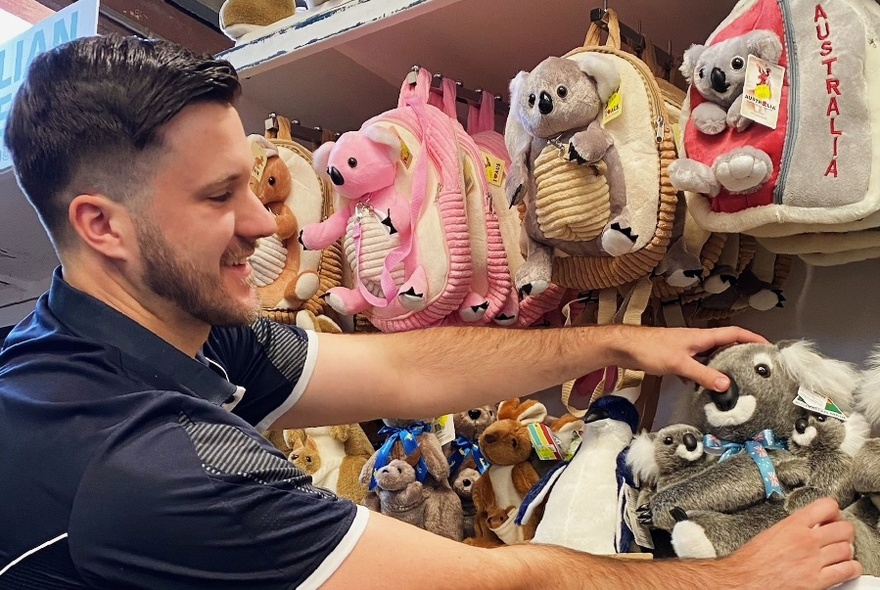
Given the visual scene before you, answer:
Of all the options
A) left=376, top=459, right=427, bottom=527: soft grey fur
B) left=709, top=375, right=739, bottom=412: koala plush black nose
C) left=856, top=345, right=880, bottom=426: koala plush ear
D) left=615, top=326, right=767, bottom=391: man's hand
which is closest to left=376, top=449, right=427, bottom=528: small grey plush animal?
left=376, top=459, right=427, bottom=527: soft grey fur

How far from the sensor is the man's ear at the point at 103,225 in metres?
0.78

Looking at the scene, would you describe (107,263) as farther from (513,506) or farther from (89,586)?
(513,506)

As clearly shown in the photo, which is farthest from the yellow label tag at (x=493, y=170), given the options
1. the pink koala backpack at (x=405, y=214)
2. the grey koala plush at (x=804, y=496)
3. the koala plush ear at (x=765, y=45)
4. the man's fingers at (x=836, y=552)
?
the man's fingers at (x=836, y=552)

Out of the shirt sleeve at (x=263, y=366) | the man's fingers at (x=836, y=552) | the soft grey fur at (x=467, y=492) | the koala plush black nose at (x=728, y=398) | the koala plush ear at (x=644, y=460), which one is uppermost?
the koala plush black nose at (x=728, y=398)

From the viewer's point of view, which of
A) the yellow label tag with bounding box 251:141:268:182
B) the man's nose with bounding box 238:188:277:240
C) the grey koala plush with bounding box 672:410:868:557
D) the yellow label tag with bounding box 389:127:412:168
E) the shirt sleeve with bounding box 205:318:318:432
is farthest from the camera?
the yellow label tag with bounding box 251:141:268:182

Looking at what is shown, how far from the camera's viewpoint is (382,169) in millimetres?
1083

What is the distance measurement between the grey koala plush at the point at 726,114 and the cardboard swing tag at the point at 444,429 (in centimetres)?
51

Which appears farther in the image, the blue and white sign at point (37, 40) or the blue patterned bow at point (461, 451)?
the blue and white sign at point (37, 40)

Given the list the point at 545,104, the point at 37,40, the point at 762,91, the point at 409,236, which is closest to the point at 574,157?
the point at 545,104

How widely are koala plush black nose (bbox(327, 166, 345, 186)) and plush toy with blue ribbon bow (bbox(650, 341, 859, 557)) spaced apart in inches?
20.4

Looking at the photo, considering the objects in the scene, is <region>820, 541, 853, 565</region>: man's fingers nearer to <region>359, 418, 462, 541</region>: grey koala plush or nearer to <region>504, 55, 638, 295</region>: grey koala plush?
<region>504, 55, 638, 295</region>: grey koala plush

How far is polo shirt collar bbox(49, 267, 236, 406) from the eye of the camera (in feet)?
2.49

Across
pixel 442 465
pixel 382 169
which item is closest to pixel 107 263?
pixel 382 169

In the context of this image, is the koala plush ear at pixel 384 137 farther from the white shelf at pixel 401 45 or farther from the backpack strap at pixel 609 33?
the backpack strap at pixel 609 33
